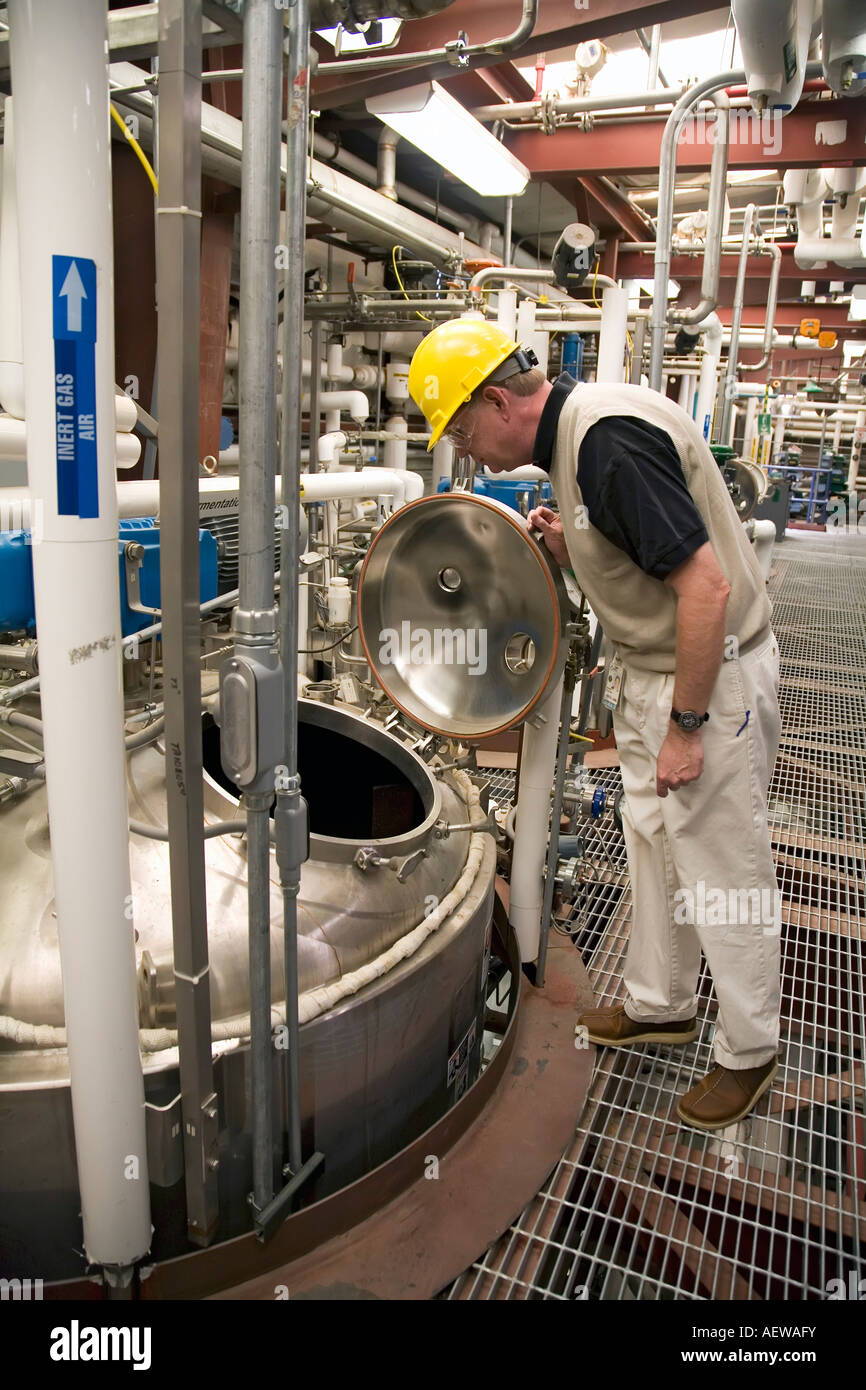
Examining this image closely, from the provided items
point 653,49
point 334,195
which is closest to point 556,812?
point 334,195

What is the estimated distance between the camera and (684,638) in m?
1.62

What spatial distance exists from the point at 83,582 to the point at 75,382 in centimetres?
24

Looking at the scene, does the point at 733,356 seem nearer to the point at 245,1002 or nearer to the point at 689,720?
the point at 689,720

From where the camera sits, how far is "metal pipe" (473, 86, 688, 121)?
4.48 metres

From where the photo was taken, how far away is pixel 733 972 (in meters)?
1.79

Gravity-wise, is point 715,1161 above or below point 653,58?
below

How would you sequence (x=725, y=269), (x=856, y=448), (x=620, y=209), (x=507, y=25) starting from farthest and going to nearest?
(x=856, y=448)
(x=725, y=269)
(x=620, y=209)
(x=507, y=25)

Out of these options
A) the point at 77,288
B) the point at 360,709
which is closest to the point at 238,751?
the point at 77,288

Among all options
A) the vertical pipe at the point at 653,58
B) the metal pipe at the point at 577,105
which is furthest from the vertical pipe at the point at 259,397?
the vertical pipe at the point at 653,58

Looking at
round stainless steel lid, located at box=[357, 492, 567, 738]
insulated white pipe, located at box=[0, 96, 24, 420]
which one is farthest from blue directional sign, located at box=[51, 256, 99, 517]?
round stainless steel lid, located at box=[357, 492, 567, 738]

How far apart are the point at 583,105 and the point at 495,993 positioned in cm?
453

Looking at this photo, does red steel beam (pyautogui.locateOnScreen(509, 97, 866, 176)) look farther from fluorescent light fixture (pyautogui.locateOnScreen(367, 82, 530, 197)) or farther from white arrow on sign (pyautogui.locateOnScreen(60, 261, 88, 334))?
white arrow on sign (pyautogui.locateOnScreen(60, 261, 88, 334))

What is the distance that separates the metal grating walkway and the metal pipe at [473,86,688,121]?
12.5 ft

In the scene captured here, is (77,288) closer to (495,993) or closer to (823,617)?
(495,993)
